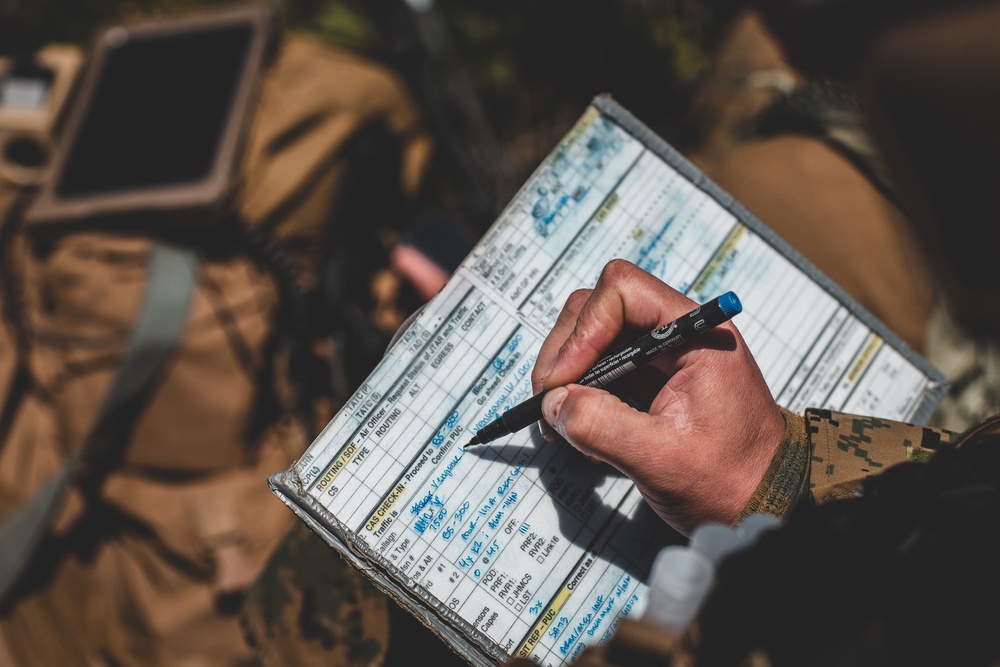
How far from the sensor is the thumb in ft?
2.26

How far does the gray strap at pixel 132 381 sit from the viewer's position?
1411mm

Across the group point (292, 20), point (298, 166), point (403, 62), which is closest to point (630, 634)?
point (298, 166)

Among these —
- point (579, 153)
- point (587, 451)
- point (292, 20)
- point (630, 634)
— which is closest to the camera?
point (630, 634)

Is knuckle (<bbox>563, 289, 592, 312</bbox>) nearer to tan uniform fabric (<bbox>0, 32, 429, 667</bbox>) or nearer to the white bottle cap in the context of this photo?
the white bottle cap

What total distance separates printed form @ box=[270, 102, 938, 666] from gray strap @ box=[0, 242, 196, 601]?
35.7 inches

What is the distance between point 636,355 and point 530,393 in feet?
0.49

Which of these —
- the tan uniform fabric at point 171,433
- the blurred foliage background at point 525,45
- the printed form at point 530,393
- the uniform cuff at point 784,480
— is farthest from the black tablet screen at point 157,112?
the uniform cuff at point 784,480

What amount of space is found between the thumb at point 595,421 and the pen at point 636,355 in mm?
36

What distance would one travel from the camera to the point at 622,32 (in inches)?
82.4

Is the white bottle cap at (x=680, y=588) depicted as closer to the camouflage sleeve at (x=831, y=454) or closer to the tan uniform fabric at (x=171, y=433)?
the camouflage sleeve at (x=831, y=454)

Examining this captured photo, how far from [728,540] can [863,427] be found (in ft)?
1.00

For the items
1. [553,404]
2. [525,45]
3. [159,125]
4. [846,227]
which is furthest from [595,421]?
[525,45]

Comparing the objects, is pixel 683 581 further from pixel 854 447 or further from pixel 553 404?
pixel 854 447

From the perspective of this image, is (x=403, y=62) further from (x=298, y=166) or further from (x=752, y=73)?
(x=752, y=73)
